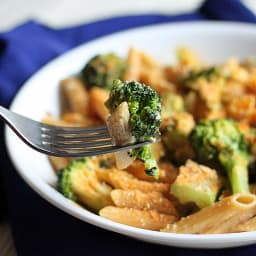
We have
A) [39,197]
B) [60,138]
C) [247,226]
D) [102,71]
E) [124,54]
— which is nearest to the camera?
[247,226]

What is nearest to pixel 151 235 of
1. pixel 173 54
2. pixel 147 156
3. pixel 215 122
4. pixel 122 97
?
pixel 147 156

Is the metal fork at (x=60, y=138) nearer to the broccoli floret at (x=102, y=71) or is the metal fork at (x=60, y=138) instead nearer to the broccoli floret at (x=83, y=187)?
the broccoli floret at (x=83, y=187)

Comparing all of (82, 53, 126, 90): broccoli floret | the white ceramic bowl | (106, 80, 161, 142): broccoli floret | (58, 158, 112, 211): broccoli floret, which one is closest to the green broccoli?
(106, 80, 161, 142): broccoli floret

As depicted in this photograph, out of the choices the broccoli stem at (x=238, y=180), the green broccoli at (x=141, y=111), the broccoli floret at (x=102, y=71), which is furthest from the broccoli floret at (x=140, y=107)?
the broccoli floret at (x=102, y=71)

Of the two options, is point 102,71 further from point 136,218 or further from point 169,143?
point 136,218

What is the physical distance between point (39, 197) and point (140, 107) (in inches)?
21.0

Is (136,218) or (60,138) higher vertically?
(60,138)

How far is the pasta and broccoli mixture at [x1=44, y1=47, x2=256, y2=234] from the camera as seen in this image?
4.62ft

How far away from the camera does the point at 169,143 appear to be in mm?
1846

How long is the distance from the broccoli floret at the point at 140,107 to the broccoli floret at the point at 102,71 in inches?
27.7

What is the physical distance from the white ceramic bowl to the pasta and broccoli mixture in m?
0.05

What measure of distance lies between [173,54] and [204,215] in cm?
101

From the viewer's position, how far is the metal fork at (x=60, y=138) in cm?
149

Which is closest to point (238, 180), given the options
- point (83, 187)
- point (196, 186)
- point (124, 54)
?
point (196, 186)
